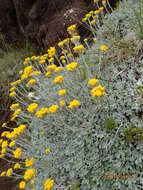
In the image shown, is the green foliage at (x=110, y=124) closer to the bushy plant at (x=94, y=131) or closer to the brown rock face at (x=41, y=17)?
the bushy plant at (x=94, y=131)

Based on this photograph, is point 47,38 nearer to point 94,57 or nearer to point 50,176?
point 94,57

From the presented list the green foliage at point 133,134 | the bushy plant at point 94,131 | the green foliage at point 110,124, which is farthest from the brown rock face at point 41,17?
the green foliage at point 133,134

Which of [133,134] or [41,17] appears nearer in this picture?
[133,134]

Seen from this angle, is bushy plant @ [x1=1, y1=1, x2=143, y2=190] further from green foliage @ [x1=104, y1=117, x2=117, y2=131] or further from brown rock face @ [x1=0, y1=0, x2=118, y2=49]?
brown rock face @ [x1=0, y1=0, x2=118, y2=49]

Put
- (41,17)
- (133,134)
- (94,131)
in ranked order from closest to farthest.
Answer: (133,134) < (94,131) < (41,17)

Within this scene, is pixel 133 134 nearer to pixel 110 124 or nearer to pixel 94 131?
pixel 110 124

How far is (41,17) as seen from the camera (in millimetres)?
4262

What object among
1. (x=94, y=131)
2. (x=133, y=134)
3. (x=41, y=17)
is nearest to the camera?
(x=133, y=134)

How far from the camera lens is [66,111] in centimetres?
197

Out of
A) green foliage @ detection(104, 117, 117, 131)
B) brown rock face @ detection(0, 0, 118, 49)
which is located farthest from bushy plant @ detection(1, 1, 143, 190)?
brown rock face @ detection(0, 0, 118, 49)

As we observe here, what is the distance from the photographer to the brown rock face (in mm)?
3531

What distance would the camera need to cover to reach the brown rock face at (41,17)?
139 inches

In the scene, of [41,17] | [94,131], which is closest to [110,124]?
[94,131]

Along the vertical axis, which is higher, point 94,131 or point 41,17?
point 41,17
